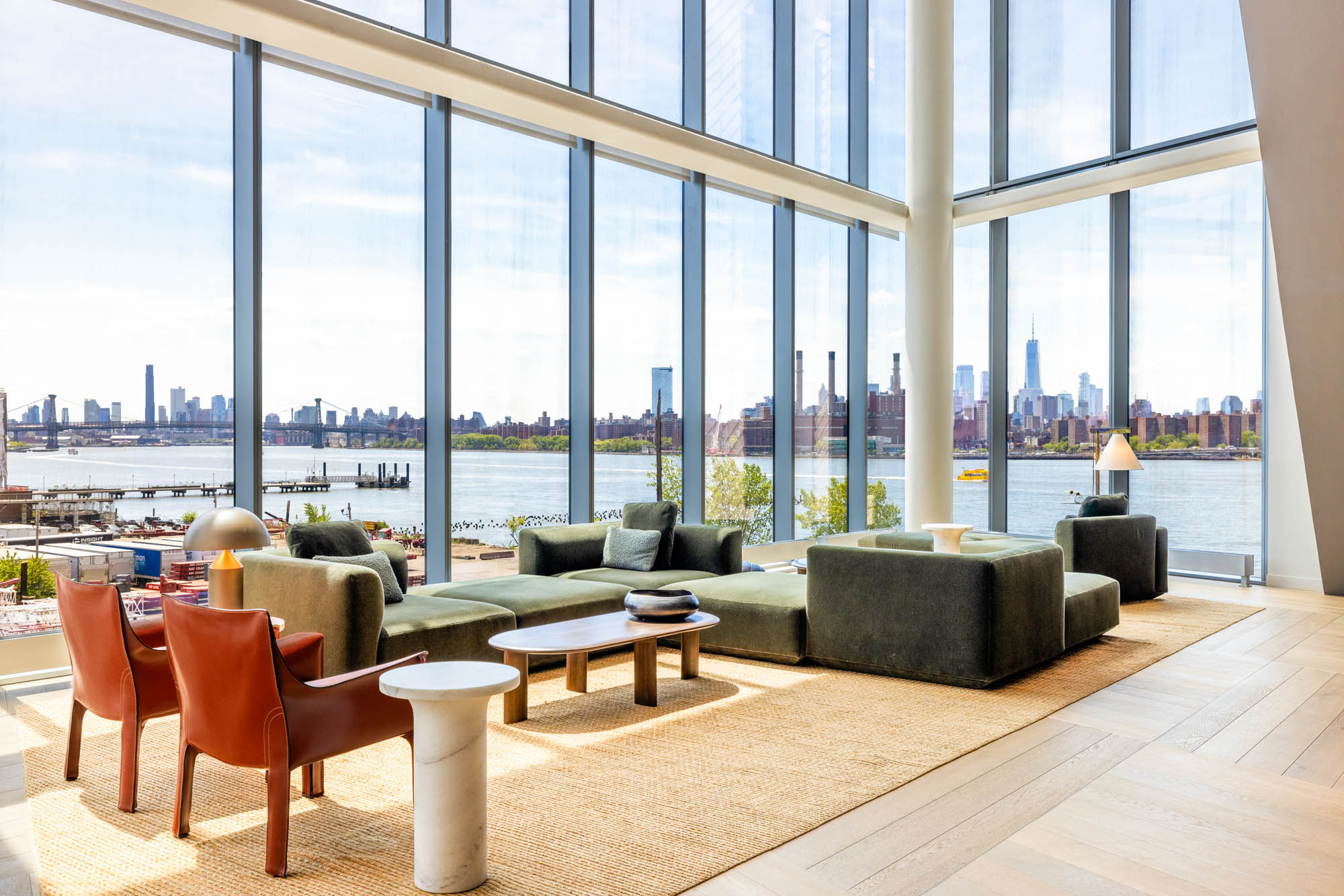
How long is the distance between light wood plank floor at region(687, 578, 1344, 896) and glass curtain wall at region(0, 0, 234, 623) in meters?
4.25

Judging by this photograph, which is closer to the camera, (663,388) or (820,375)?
(663,388)

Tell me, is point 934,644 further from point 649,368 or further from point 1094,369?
point 1094,369

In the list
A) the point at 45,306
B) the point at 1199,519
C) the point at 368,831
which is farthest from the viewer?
the point at 1199,519

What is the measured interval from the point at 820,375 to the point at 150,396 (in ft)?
19.7

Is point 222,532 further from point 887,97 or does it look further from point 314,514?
point 887,97

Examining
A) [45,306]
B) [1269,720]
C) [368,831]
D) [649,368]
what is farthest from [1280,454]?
[45,306]

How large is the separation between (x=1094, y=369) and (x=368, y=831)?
26.5 ft

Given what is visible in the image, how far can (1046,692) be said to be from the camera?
173 inches

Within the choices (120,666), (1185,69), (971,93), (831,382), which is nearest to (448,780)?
(120,666)

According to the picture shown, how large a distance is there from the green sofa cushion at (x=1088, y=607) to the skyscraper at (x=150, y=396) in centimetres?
530

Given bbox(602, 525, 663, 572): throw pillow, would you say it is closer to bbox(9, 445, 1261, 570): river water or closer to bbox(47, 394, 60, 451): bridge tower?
bbox(9, 445, 1261, 570): river water

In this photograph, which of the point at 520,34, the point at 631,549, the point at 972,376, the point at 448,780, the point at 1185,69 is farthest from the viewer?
the point at 972,376

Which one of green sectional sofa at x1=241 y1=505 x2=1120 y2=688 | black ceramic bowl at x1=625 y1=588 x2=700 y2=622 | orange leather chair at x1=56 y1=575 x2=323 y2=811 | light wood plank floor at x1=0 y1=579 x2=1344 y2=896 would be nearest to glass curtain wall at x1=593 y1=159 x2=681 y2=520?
green sectional sofa at x1=241 y1=505 x2=1120 y2=688

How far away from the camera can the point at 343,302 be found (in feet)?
19.1
